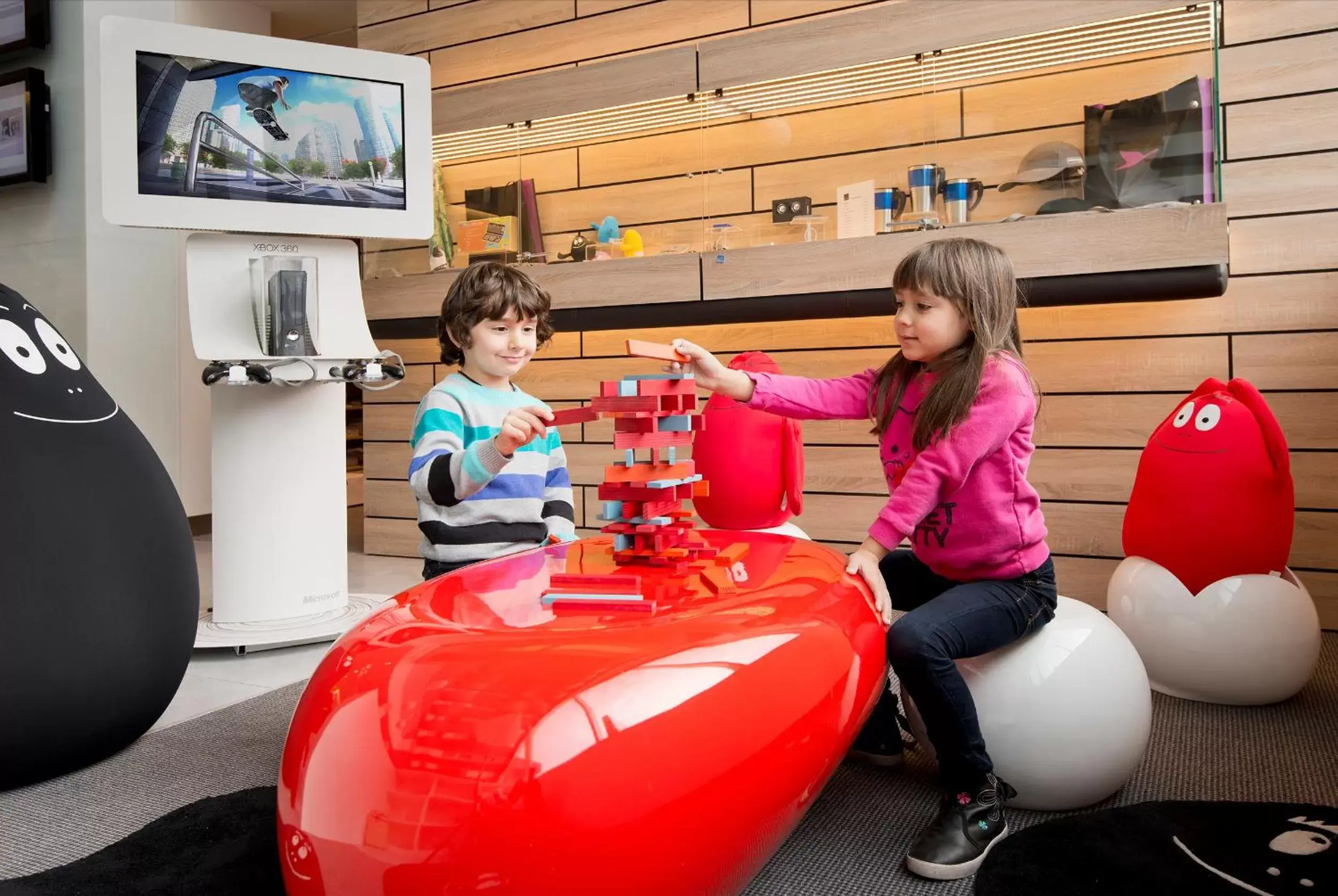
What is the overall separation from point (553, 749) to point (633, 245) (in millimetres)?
3045

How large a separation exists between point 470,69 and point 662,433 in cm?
341

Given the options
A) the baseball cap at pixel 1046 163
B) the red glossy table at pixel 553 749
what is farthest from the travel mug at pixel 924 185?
the red glossy table at pixel 553 749

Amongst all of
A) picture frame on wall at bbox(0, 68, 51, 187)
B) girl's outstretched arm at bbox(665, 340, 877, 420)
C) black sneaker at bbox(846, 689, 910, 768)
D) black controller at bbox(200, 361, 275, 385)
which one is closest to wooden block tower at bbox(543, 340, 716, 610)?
girl's outstretched arm at bbox(665, 340, 877, 420)

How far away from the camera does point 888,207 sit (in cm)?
332

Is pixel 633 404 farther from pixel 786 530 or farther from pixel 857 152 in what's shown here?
pixel 857 152

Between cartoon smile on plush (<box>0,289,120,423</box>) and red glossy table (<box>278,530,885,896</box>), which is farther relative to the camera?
cartoon smile on plush (<box>0,289,120,423</box>)

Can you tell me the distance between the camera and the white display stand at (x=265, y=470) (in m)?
2.89

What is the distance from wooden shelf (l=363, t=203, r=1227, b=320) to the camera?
2.79 meters

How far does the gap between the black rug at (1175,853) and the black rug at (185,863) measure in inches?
44.0

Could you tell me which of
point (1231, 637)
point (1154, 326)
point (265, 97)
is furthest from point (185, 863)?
point (1154, 326)

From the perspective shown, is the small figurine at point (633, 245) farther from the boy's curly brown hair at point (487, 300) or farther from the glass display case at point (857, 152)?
the boy's curly brown hair at point (487, 300)

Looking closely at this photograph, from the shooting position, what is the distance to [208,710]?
2396 millimetres

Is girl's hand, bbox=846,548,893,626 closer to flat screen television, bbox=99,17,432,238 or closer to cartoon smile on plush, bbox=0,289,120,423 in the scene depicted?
cartoon smile on plush, bbox=0,289,120,423

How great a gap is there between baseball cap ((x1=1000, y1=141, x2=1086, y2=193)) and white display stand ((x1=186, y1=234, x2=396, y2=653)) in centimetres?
216
